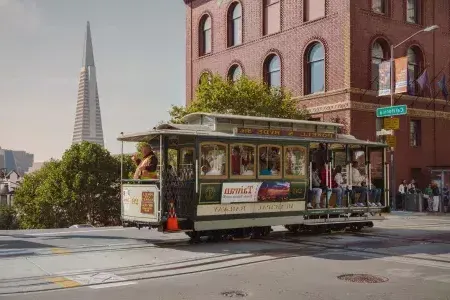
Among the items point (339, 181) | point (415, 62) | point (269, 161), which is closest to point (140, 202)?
point (269, 161)

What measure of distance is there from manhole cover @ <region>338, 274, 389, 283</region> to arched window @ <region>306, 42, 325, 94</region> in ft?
81.1

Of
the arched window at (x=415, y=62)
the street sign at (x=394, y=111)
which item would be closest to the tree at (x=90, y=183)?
the street sign at (x=394, y=111)

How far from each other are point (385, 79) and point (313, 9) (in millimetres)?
7308

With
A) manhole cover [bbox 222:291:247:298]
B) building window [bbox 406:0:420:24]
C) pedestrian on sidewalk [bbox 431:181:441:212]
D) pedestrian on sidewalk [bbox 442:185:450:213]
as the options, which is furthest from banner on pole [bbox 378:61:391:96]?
manhole cover [bbox 222:291:247:298]

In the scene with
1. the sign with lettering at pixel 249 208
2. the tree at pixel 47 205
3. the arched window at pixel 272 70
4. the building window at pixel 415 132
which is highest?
the arched window at pixel 272 70

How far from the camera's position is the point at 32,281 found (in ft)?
31.5

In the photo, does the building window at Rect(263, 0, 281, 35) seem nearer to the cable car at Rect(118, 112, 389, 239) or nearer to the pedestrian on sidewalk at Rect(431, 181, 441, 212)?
the pedestrian on sidewalk at Rect(431, 181, 441, 212)

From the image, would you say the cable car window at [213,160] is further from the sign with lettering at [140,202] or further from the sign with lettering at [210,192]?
the sign with lettering at [140,202]

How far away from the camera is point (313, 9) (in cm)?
3466

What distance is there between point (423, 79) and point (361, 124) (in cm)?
571

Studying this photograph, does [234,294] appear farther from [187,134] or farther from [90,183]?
[90,183]

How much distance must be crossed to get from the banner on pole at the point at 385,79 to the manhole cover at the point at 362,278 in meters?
21.4

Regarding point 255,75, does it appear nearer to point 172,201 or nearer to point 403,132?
point 403,132

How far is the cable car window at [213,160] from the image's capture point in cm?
1462
